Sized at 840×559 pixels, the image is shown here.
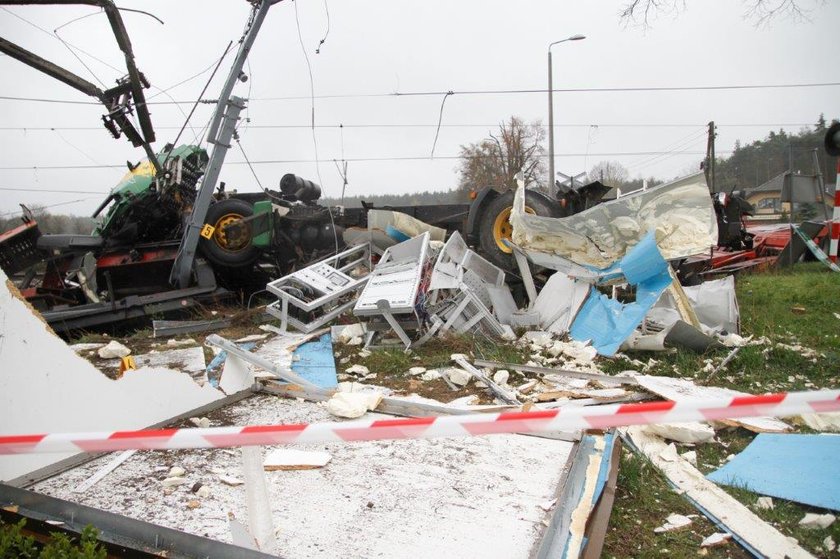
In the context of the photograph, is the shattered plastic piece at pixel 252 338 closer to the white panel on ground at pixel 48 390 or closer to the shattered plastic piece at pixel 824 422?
the white panel on ground at pixel 48 390

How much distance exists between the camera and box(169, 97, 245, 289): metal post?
294 inches

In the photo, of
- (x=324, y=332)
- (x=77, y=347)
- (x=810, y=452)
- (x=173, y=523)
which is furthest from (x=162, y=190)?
(x=810, y=452)

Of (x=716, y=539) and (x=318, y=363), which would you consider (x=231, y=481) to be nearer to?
(x=716, y=539)

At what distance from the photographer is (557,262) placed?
6.10 meters

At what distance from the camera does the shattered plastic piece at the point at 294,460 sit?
2.50m

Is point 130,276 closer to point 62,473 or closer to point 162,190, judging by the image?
point 162,190

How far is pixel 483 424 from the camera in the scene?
1.40m

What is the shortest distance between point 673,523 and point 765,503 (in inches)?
20.4

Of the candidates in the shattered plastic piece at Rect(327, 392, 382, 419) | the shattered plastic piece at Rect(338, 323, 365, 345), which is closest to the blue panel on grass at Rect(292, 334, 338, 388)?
the shattered plastic piece at Rect(338, 323, 365, 345)

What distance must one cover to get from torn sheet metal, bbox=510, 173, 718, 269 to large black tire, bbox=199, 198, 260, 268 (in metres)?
4.23

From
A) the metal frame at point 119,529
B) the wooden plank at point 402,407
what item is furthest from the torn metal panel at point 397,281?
the metal frame at point 119,529

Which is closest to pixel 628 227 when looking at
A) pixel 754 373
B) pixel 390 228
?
pixel 754 373

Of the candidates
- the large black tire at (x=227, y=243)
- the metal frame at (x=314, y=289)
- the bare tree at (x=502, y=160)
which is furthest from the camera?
the bare tree at (x=502, y=160)

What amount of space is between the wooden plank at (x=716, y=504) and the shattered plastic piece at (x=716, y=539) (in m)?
0.04
